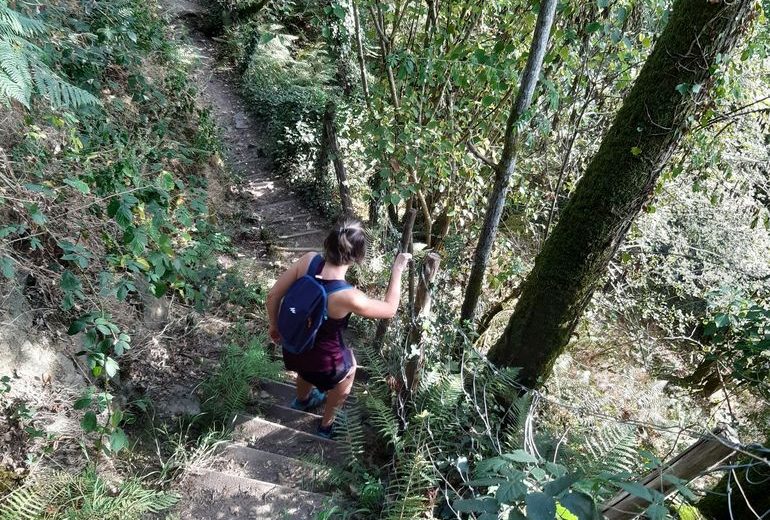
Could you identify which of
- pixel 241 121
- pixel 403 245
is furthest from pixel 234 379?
pixel 241 121

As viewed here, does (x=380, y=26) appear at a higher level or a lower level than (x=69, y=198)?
higher

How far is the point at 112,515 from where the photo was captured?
2566mm

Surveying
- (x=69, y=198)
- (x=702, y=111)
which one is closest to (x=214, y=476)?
(x=69, y=198)

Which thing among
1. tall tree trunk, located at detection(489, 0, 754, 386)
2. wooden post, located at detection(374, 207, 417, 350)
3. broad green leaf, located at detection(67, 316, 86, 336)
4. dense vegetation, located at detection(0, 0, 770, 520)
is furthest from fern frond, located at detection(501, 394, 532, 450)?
broad green leaf, located at detection(67, 316, 86, 336)

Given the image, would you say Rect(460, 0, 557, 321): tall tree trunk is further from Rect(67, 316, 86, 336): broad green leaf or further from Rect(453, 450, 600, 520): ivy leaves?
Rect(67, 316, 86, 336): broad green leaf

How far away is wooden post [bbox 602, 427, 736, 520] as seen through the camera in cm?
182

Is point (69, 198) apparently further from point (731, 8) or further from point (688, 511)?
point (731, 8)

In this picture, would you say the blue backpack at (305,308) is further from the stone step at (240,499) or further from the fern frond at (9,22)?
the fern frond at (9,22)

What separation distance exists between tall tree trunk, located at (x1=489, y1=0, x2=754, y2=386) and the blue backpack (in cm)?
142

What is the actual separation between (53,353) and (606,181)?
3751 mm

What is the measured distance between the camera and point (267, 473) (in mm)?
3416

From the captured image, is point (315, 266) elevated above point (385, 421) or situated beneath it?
elevated above

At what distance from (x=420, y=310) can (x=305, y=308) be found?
1.04 m

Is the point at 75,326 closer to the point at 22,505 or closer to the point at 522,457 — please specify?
the point at 22,505
